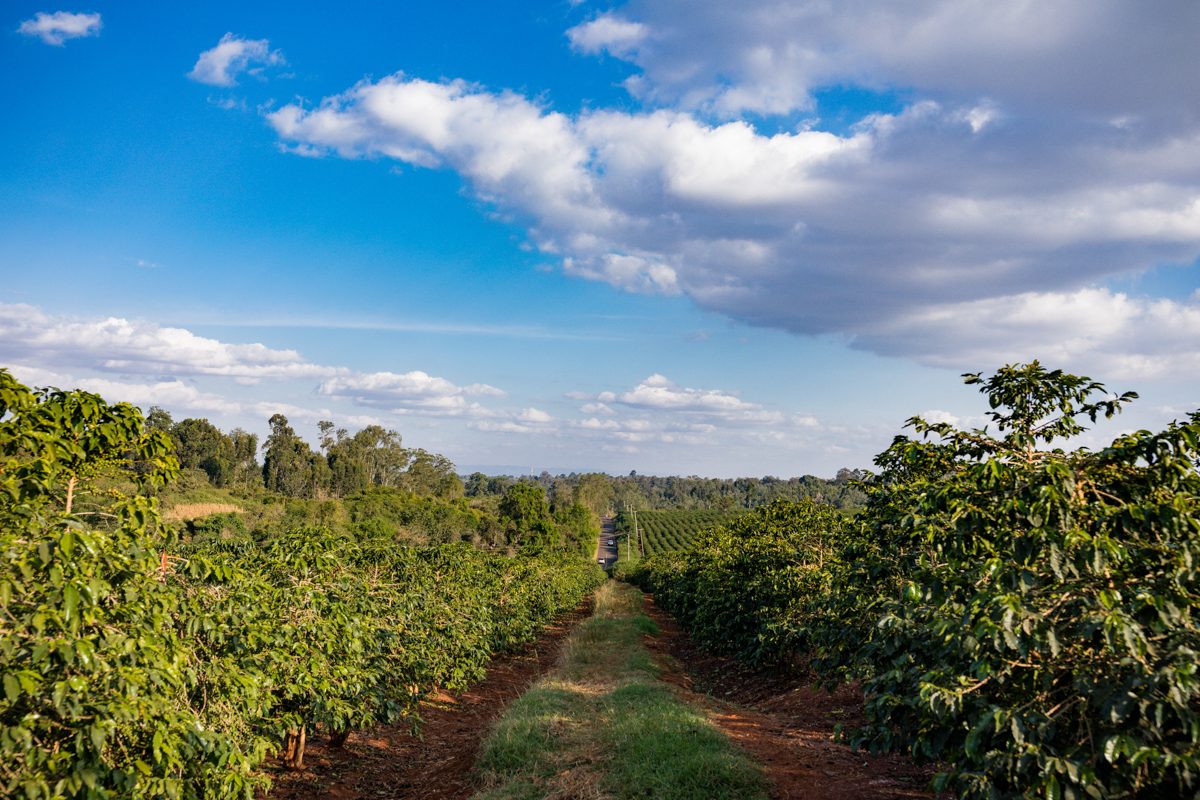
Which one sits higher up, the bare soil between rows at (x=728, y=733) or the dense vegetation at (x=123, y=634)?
the dense vegetation at (x=123, y=634)

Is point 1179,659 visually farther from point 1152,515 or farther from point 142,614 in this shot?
point 142,614

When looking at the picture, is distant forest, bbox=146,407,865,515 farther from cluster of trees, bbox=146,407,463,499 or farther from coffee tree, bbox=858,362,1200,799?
coffee tree, bbox=858,362,1200,799

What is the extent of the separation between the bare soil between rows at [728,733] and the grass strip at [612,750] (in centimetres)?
39

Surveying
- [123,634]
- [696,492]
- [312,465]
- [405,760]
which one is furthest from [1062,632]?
[696,492]

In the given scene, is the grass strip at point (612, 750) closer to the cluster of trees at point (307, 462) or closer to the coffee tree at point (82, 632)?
the coffee tree at point (82, 632)

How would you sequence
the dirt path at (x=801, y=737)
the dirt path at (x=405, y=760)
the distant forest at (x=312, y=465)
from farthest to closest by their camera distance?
the distant forest at (x=312, y=465)
the dirt path at (x=405, y=760)
the dirt path at (x=801, y=737)

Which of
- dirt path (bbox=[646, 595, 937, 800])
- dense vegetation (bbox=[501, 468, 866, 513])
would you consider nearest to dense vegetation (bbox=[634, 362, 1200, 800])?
dirt path (bbox=[646, 595, 937, 800])

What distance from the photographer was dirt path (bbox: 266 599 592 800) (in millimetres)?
7500

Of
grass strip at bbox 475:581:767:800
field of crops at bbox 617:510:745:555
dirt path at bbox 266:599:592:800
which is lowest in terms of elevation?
field of crops at bbox 617:510:745:555

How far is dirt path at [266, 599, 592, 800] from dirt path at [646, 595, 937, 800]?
11.8ft

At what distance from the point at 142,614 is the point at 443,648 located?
26.5 feet

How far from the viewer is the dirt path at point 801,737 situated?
6027mm

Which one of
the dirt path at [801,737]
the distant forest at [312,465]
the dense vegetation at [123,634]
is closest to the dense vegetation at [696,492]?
the distant forest at [312,465]

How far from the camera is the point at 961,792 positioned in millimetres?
3271
